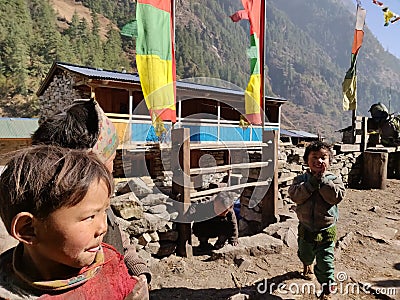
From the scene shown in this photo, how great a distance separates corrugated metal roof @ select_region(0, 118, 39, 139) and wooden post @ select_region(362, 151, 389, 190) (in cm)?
1271

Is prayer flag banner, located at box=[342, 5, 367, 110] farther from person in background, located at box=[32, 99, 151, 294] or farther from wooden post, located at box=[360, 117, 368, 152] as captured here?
person in background, located at box=[32, 99, 151, 294]

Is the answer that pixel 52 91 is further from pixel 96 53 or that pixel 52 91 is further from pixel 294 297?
pixel 96 53

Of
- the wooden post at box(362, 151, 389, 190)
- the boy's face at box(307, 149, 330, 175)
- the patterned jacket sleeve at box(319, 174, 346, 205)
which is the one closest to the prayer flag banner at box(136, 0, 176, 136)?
the boy's face at box(307, 149, 330, 175)

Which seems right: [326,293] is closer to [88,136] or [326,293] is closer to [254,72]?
[88,136]

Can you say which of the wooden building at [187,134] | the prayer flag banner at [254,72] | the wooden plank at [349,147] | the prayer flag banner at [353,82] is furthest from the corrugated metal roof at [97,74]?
the wooden plank at [349,147]

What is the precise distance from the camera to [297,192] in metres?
3.10

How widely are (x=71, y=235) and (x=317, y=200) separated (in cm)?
275

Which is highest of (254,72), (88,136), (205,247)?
(254,72)

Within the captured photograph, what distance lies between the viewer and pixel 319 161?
9.84 feet

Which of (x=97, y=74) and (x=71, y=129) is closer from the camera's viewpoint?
(x=71, y=129)

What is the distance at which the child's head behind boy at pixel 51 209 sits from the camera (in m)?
0.80

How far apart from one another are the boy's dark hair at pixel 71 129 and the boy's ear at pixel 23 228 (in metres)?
0.51

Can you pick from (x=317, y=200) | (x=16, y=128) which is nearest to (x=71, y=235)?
(x=317, y=200)

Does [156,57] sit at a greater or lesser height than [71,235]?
greater
